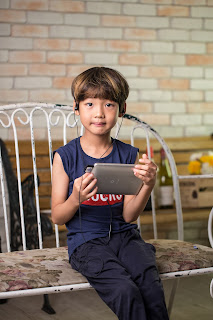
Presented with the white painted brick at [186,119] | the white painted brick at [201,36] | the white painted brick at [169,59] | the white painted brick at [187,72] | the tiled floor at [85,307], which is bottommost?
the tiled floor at [85,307]

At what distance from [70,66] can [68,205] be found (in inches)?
78.4

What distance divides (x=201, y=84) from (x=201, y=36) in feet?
1.11

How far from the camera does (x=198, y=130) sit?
360cm

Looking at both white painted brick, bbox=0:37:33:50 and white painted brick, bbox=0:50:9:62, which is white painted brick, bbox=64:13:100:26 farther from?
white painted brick, bbox=0:50:9:62

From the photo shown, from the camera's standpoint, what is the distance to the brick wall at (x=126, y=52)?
3205mm

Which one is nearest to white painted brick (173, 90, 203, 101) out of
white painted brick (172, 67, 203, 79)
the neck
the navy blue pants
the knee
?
white painted brick (172, 67, 203, 79)

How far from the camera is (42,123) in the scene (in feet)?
10.6

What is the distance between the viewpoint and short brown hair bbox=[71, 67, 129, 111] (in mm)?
1511

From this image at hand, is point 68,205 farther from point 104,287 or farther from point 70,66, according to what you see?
point 70,66

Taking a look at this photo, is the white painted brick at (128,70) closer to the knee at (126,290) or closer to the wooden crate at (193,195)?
the wooden crate at (193,195)

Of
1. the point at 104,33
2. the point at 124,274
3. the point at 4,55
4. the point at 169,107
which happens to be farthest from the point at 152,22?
the point at 124,274

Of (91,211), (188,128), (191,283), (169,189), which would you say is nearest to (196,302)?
(191,283)

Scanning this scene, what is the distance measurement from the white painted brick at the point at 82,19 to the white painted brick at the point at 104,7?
0.04m

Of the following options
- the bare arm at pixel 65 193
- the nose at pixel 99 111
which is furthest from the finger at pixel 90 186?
the nose at pixel 99 111
